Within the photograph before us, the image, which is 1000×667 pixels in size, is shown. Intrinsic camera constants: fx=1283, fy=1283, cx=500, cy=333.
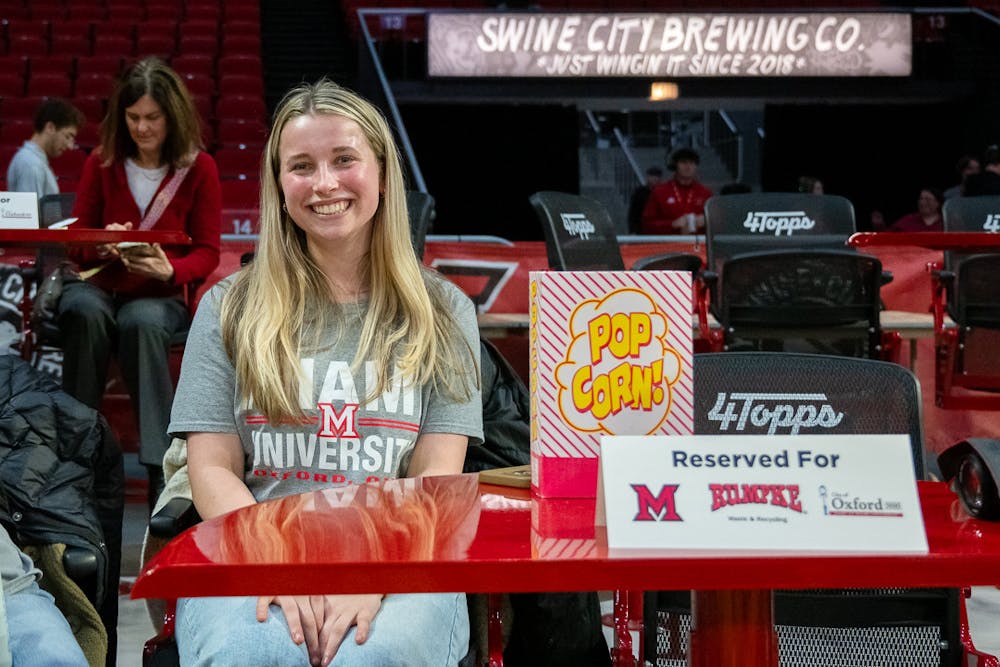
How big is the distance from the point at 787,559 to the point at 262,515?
444mm

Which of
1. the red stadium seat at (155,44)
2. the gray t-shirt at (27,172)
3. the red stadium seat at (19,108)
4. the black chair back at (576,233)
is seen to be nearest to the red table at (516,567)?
the black chair back at (576,233)

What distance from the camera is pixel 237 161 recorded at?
27.8 feet

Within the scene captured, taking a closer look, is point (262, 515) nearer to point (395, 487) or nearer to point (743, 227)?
point (395, 487)

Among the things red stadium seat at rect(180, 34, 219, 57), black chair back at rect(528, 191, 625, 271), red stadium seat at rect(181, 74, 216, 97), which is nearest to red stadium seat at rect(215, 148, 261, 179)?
red stadium seat at rect(181, 74, 216, 97)

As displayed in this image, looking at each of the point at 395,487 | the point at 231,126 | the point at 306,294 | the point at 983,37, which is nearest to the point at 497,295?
the point at 306,294

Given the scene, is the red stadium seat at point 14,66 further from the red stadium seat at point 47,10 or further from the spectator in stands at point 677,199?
the spectator in stands at point 677,199

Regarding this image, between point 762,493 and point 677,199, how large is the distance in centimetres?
673

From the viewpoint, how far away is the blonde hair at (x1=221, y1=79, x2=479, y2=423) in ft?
5.34

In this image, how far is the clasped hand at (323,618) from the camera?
135 cm

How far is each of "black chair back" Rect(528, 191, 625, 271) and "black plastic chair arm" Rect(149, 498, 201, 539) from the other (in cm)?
253

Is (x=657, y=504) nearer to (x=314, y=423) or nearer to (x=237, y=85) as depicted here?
(x=314, y=423)

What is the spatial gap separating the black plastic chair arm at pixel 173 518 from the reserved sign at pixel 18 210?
4.70 feet

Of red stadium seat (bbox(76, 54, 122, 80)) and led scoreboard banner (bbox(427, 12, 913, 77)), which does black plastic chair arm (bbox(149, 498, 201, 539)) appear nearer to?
red stadium seat (bbox(76, 54, 122, 80))

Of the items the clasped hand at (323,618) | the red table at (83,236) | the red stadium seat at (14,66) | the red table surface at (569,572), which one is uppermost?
the red stadium seat at (14,66)
